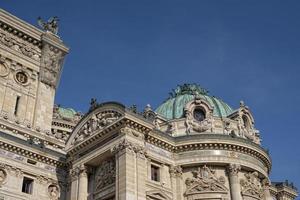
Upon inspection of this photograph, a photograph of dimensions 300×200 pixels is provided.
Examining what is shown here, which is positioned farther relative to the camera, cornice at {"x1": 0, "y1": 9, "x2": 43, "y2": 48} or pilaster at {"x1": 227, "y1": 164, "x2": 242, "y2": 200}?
cornice at {"x1": 0, "y1": 9, "x2": 43, "y2": 48}

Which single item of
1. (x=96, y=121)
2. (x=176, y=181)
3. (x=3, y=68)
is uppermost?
(x=3, y=68)

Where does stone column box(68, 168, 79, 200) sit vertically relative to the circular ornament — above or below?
below

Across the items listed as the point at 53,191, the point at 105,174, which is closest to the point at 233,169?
the point at 105,174

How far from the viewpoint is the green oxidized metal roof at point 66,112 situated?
67.4 metres

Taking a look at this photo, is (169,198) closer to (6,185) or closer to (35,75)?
(6,185)

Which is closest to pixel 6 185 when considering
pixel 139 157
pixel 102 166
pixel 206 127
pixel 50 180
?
pixel 50 180

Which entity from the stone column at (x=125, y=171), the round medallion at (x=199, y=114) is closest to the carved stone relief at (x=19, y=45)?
the round medallion at (x=199, y=114)

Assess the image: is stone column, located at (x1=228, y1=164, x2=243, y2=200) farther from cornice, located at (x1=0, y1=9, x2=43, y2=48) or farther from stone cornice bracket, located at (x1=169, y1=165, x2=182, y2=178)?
cornice, located at (x1=0, y1=9, x2=43, y2=48)

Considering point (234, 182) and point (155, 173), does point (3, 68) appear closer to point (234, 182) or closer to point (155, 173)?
point (155, 173)

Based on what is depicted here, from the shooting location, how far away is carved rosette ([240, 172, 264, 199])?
3706 cm

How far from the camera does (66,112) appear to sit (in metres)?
70.2

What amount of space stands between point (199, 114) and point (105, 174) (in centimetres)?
1148

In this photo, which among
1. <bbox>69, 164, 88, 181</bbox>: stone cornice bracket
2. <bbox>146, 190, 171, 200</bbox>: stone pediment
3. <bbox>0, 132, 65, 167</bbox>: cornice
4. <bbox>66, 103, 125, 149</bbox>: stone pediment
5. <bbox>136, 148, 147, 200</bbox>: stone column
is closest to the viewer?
<bbox>136, 148, 147, 200</bbox>: stone column

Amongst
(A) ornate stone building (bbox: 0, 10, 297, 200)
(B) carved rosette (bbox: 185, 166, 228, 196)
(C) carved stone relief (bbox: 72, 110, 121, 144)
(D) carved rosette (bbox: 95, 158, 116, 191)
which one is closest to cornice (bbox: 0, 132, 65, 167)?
(A) ornate stone building (bbox: 0, 10, 297, 200)
